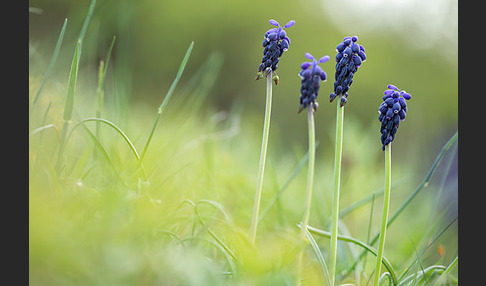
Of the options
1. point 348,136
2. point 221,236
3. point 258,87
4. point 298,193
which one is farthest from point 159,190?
point 258,87

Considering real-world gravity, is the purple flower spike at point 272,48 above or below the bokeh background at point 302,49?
below

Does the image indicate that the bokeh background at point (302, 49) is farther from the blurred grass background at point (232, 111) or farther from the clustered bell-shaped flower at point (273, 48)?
the clustered bell-shaped flower at point (273, 48)

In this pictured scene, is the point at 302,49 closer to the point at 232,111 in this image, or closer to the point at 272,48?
the point at 232,111

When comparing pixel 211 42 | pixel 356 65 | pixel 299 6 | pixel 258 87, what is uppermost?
pixel 299 6

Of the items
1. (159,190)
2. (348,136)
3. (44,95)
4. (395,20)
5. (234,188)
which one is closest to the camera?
(159,190)

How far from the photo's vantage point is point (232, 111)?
1.55m

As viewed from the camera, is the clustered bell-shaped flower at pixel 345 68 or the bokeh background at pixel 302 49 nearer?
the clustered bell-shaped flower at pixel 345 68

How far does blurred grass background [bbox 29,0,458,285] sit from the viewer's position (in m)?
0.65

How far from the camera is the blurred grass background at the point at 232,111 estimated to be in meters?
0.65

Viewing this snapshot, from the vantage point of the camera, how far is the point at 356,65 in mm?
644

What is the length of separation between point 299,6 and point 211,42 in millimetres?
A: 796

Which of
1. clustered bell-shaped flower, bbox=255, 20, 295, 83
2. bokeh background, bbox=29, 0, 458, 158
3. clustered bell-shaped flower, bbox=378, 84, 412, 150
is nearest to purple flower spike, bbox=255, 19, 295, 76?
clustered bell-shaped flower, bbox=255, 20, 295, 83

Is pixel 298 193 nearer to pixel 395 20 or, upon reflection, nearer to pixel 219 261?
pixel 219 261

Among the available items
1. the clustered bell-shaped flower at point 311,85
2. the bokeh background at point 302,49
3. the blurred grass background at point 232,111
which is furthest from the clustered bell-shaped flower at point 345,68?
the bokeh background at point 302,49
